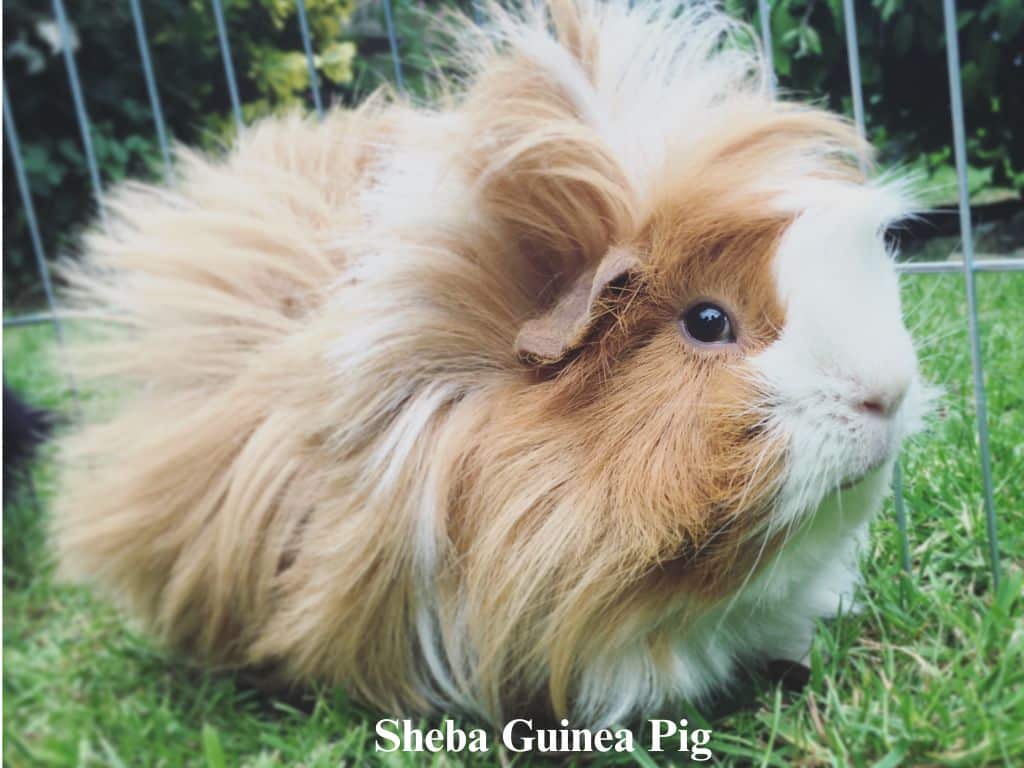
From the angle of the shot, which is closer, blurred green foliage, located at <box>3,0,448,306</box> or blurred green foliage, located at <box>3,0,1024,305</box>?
blurred green foliage, located at <box>3,0,1024,305</box>

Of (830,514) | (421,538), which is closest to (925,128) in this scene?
(830,514)

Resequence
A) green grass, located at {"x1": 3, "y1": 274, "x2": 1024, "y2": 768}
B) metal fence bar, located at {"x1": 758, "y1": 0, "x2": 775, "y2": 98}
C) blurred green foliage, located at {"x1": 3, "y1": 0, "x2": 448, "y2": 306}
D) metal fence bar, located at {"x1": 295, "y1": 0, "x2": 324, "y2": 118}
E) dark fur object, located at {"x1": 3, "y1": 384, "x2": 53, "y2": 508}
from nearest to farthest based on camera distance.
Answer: green grass, located at {"x1": 3, "y1": 274, "x2": 1024, "y2": 768}, metal fence bar, located at {"x1": 758, "y1": 0, "x2": 775, "y2": 98}, metal fence bar, located at {"x1": 295, "y1": 0, "x2": 324, "y2": 118}, dark fur object, located at {"x1": 3, "y1": 384, "x2": 53, "y2": 508}, blurred green foliage, located at {"x1": 3, "y1": 0, "x2": 448, "y2": 306}

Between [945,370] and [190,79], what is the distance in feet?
10.5

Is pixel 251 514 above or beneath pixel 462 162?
beneath

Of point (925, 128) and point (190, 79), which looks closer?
point (925, 128)

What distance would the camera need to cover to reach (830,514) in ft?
2.61

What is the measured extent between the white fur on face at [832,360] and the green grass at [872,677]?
0.89 feet

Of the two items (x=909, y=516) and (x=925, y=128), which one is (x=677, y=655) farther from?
(x=925, y=128)

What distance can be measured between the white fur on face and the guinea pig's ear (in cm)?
14

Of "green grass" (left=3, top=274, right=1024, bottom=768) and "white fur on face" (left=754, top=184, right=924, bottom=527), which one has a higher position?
"white fur on face" (left=754, top=184, right=924, bottom=527)

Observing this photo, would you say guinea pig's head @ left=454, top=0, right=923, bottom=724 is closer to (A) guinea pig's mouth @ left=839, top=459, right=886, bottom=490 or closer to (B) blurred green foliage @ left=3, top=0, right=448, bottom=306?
(A) guinea pig's mouth @ left=839, top=459, right=886, bottom=490

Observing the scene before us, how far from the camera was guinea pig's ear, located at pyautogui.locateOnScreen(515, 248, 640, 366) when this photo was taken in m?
0.79

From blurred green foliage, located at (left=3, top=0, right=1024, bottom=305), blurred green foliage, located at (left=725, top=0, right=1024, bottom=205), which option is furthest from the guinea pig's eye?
blurred green foliage, located at (left=3, top=0, right=1024, bottom=305)

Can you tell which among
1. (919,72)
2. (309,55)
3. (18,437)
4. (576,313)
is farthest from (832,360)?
(919,72)
